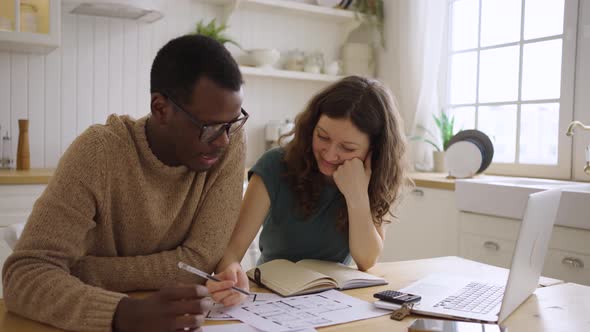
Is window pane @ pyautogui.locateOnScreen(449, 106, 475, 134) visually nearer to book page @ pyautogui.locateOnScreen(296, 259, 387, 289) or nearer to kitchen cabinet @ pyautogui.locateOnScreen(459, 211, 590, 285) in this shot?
kitchen cabinet @ pyautogui.locateOnScreen(459, 211, 590, 285)

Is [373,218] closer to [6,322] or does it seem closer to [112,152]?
[112,152]

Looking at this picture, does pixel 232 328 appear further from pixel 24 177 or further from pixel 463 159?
pixel 463 159

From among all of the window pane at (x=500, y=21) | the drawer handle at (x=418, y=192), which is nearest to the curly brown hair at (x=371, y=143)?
the drawer handle at (x=418, y=192)

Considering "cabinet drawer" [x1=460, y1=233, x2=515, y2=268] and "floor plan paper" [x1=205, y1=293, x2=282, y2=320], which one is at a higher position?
"floor plan paper" [x1=205, y1=293, x2=282, y2=320]

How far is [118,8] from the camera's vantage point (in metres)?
2.70

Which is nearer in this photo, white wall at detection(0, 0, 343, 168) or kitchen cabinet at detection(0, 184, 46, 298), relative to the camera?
kitchen cabinet at detection(0, 184, 46, 298)

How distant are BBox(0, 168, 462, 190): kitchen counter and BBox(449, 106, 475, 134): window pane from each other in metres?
0.42

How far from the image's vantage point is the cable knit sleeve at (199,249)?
3.66 ft

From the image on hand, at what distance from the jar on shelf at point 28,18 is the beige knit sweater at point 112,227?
63.3 inches

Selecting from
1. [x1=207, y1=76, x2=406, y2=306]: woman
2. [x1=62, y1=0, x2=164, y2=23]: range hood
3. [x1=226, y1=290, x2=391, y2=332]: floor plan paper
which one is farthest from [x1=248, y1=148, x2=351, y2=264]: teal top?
[x1=62, y1=0, x2=164, y2=23]: range hood

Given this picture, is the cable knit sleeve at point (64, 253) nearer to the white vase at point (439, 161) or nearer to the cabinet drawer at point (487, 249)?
the cabinet drawer at point (487, 249)

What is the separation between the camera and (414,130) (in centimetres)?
329

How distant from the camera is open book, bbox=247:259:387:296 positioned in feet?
3.85

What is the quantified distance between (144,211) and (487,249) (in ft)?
5.60
